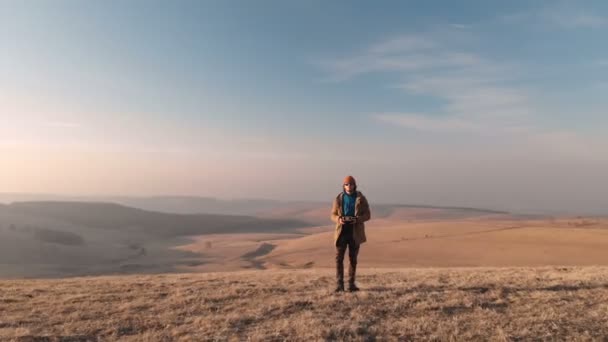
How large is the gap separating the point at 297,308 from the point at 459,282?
456cm

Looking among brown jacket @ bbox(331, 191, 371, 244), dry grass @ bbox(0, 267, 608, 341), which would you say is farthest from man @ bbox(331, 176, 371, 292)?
dry grass @ bbox(0, 267, 608, 341)

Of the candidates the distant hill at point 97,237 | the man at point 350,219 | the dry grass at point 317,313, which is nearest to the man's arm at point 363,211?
the man at point 350,219

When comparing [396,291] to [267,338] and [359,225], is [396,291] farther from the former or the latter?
[267,338]

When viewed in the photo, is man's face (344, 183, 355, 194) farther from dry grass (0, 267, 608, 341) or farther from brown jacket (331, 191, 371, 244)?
dry grass (0, 267, 608, 341)

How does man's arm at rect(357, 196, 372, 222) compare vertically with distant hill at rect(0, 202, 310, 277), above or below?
above

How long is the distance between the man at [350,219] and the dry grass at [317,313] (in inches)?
27.2

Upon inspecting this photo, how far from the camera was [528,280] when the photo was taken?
985 centimetres

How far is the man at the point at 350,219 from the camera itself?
27.1 ft

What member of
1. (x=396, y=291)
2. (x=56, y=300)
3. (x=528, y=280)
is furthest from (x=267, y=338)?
(x=528, y=280)

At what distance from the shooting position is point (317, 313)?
670 centimetres

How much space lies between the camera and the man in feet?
27.1

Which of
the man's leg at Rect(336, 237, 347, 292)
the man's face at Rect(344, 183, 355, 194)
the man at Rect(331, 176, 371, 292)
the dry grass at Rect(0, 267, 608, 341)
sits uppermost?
the man's face at Rect(344, 183, 355, 194)

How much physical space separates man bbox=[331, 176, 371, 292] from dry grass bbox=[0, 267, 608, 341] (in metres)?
0.69

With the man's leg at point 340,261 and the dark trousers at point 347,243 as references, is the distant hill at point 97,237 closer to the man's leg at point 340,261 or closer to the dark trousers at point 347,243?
the man's leg at point 340,261
